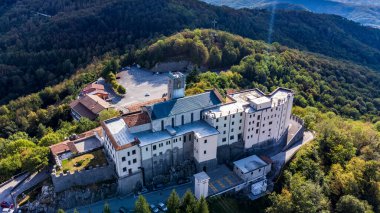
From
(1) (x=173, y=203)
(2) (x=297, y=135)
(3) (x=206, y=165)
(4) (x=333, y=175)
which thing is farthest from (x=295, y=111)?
(1) (x=173, y=203)

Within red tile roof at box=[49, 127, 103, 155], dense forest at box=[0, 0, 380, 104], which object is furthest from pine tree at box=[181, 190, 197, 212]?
dense forest at box=[0, 0, 380, 104]

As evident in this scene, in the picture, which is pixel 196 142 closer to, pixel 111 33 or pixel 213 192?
pixel 213 192

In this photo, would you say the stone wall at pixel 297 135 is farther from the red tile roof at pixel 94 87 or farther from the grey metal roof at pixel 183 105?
the red tile roof at pixel 94 87

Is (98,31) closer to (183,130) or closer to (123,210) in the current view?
(183,130)

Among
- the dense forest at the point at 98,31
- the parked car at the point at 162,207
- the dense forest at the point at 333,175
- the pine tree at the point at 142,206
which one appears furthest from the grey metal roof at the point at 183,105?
the dense forest at the point at 98,31

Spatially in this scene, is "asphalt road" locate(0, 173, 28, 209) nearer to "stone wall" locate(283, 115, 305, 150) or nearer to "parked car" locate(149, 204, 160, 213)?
"parked car" locate(149, 204, 160, 213)

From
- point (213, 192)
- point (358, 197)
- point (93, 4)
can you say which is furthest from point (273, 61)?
point (93, 4)

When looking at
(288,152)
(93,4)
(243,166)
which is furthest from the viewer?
(93,4)
